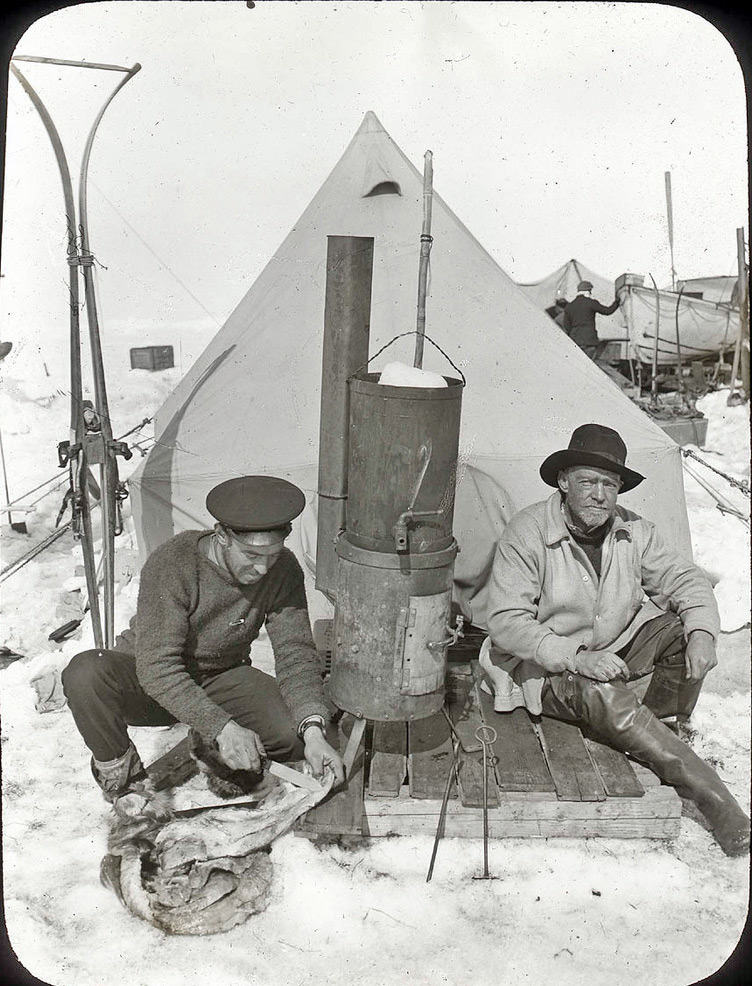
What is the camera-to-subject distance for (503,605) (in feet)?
11.8

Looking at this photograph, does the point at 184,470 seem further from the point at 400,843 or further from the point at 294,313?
the point at 400,843

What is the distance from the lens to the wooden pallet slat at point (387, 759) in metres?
3.26

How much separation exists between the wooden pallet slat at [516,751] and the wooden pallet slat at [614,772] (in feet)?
0.72

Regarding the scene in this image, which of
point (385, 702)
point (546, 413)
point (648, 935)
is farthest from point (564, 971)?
point (546, 413)

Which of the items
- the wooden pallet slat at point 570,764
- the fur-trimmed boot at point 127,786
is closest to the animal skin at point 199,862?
the fur-trimmed boot at point 127,786

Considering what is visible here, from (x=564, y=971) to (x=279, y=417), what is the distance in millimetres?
3088

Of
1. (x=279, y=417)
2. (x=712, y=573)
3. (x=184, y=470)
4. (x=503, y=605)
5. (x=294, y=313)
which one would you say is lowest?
(x=712, y=573)

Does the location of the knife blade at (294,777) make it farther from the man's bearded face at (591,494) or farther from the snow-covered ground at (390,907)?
the man's bearded face at (591,494)

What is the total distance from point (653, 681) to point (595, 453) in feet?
3.48

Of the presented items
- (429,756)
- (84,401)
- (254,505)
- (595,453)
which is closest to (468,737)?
(429,756)

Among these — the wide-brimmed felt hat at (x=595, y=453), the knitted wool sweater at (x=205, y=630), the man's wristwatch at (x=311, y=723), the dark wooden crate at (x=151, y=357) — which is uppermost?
the dark wooden crate at (x=151, y=357)

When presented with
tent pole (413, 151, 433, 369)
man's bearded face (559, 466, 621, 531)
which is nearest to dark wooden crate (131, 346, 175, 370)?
tent pole (413, 151, 433, 369)

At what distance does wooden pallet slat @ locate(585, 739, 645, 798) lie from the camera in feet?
10.7

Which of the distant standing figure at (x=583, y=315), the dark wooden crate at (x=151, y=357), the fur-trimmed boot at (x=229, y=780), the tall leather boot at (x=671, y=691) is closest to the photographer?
the fur-trimmed boot at (x=229, y=780)
